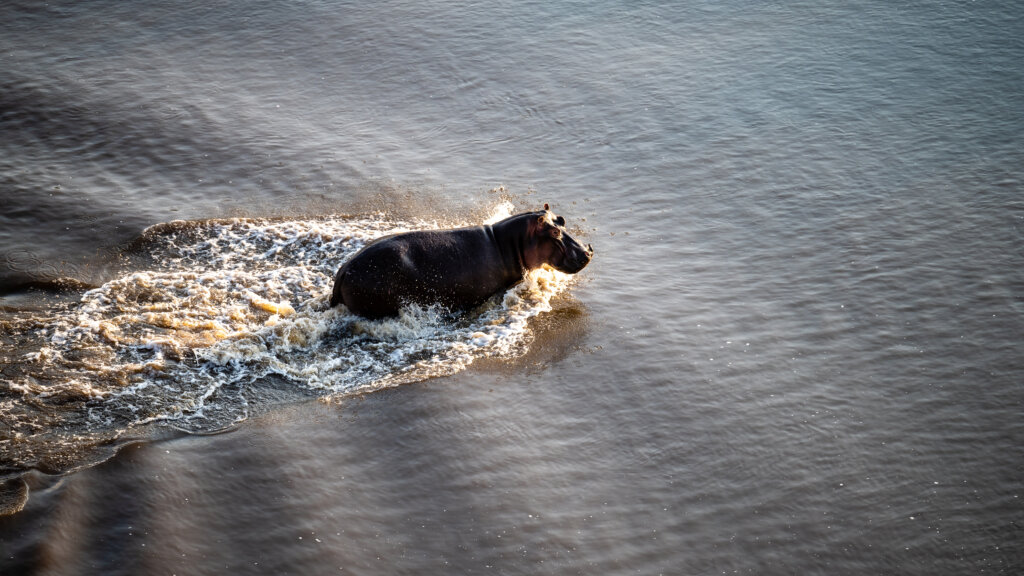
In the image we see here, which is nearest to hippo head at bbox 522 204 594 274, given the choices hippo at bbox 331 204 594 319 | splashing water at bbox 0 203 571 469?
hippo at bbox 331 204 594 319

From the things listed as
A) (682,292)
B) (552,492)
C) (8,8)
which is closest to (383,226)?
(682,292)

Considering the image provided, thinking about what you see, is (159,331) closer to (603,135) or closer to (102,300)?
(102,300)

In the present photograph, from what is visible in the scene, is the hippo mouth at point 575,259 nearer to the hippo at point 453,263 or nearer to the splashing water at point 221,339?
the hippo at point 453,263

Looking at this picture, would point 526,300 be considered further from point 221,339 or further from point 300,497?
point 300,497

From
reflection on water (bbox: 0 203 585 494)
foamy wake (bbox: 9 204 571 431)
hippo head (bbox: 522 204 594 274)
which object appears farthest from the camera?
hippo head (bbox: 522 204 594 274)

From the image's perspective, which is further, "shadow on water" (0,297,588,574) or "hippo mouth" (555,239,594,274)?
"hippo mouth" (555,239,594,274)

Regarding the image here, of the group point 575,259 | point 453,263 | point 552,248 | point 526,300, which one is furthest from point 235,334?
point 575,259

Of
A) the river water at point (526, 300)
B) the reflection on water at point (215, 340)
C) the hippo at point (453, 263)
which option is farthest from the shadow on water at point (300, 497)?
the hippo at point (453, 263)

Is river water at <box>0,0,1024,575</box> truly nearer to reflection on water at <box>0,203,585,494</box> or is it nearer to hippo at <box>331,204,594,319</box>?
reflection on water at <box>0,203,585,494</box>
